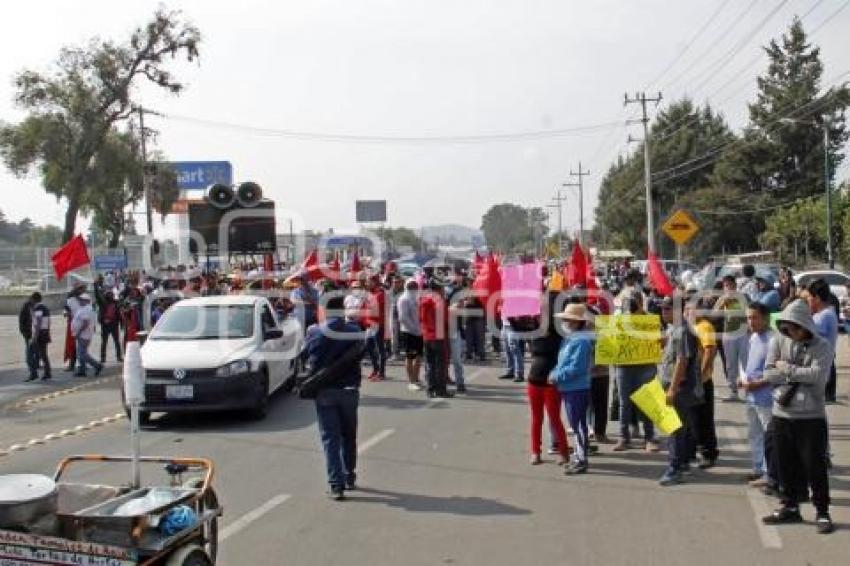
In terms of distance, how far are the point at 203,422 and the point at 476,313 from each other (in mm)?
7537

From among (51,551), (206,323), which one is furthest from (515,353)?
(51,551)

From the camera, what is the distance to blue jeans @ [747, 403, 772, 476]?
817 centimetres

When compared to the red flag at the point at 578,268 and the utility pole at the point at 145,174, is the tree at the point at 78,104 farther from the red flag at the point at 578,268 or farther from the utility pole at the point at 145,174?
the red flag at the point at 578,268

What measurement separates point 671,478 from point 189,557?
15.9 ft

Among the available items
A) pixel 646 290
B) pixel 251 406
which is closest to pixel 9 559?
pixel 251 406

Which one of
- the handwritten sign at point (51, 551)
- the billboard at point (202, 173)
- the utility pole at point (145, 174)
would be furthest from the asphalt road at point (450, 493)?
the billboard at point (202, 173)

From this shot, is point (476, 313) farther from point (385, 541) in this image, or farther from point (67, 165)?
point (67, 165)

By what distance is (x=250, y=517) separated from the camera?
309 inches

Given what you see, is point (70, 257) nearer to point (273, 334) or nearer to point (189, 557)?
point (273, 334)

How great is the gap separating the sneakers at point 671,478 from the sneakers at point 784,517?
1460 millimetres

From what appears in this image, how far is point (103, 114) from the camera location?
45.9 meters

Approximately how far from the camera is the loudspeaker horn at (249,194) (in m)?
22.2

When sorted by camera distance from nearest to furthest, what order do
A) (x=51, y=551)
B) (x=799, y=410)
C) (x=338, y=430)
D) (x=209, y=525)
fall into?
(x=51, y=551) < (x=209, y=525) < (x=799, y=410) < (x=338, y=430)

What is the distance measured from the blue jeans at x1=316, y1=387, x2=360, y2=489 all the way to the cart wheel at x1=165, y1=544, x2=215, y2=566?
8.80ft
